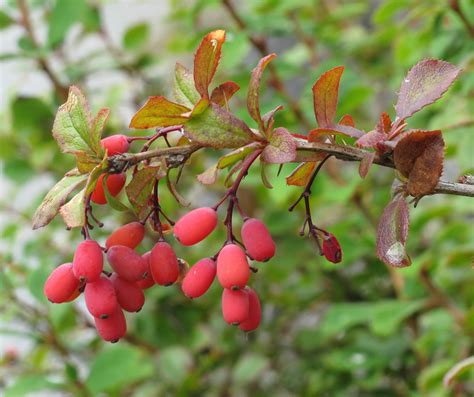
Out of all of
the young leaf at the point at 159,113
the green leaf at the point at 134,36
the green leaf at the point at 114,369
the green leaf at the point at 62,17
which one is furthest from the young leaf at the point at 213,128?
the green leaf at the point at 134,36

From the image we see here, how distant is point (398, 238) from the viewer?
0.51 m

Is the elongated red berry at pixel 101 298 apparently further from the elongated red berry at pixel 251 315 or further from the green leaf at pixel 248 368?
the green leaf at pixel 248 368

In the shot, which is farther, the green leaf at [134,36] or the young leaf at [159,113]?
the green leaf at [134,36]

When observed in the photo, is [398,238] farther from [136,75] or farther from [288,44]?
[288,44]

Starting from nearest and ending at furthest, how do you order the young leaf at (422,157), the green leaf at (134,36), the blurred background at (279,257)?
1. the young leaf at (422,157)
2. the blurred background at (279,257)
3. the green leaf at (134,36)

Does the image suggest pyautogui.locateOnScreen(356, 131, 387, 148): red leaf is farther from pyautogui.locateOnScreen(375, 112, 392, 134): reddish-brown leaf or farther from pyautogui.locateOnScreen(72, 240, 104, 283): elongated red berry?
pyautogui.locateOnScreen(72, 240, 104, 283): elongated red berry

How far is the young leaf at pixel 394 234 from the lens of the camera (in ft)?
1.65

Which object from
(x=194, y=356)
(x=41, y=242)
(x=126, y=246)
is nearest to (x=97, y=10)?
(x=41, y=242)

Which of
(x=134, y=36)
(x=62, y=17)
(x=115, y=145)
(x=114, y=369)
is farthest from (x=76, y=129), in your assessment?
(x=134, y=36)

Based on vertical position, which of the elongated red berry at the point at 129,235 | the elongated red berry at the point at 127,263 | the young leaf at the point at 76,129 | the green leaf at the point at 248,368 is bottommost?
the green leaf at the point at 248,368

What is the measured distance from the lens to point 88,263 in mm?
507

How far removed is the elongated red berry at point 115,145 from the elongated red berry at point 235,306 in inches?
4.4

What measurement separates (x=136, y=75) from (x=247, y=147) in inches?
49.2

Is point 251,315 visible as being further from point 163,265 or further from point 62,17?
point 62,17
